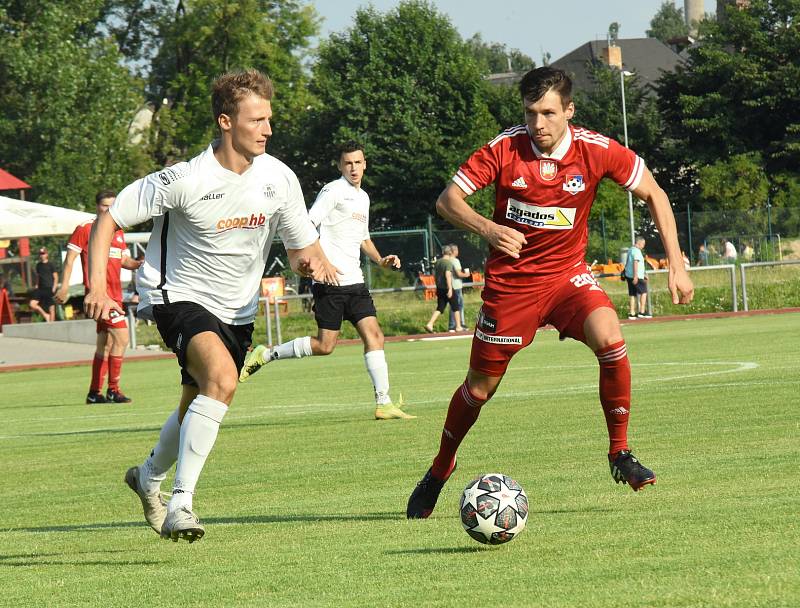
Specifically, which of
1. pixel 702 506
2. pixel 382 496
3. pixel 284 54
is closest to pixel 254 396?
pixel 382 496

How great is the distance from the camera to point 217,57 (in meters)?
65.4

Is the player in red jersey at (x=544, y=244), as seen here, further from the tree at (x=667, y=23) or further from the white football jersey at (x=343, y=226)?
the tree at (x=667, y=23)

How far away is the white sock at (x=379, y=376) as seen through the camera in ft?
41.7

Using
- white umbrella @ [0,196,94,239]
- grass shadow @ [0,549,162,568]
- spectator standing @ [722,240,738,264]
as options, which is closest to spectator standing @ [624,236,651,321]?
spectator standing @ [722,240,738,264]

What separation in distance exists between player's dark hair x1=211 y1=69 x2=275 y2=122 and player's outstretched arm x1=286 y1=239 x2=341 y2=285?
930 mm

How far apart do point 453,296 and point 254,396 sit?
15331mm

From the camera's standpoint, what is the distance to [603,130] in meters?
63.2

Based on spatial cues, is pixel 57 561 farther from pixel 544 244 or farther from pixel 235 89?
Result: pixel 544 244

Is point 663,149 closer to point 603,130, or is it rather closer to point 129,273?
point 603,130

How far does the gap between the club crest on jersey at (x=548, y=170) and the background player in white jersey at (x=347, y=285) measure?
18.2 ft

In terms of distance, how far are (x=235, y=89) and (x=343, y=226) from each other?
679 centimetres

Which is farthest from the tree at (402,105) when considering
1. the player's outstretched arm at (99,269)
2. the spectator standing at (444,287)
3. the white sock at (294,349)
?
the player's outstretched arm at (99,269)

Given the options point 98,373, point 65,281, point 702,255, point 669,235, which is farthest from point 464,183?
point 702,255

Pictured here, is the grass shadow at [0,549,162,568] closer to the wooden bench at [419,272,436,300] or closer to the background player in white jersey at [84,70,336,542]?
the background player in white jersey at [84,70,336,542]
